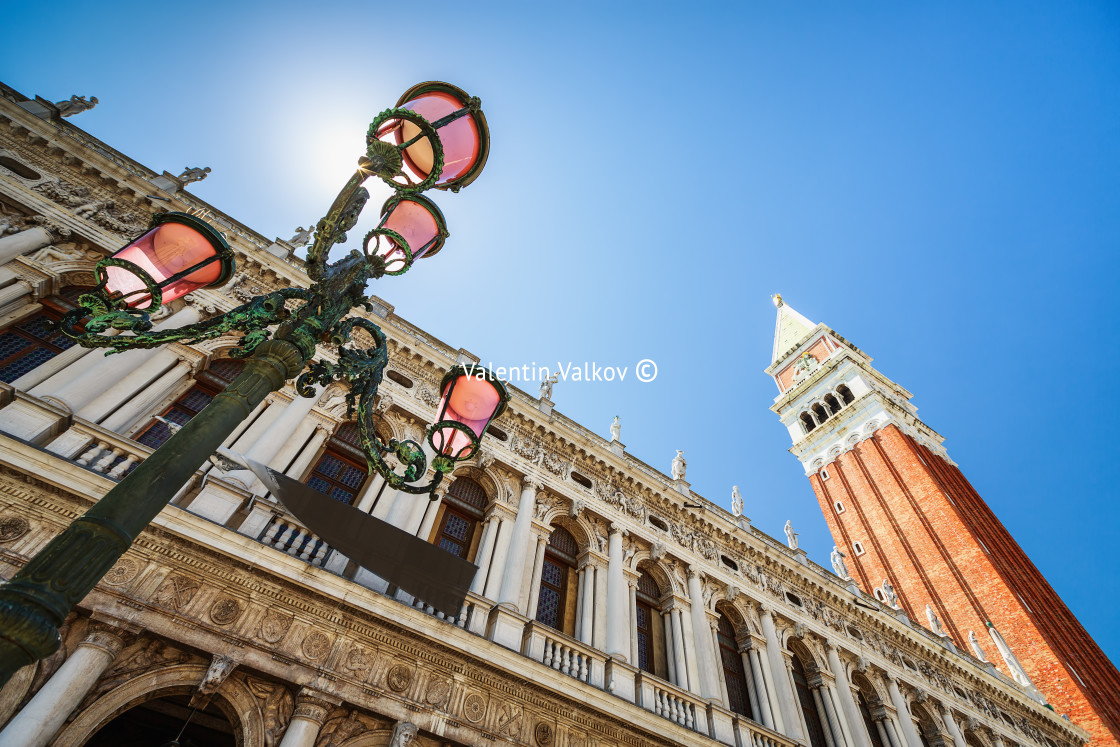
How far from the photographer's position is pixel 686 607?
12.7m

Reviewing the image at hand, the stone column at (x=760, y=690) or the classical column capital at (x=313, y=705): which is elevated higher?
the stone column at (x=760, y=690)

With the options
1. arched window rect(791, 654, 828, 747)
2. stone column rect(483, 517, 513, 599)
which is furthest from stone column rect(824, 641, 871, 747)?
stone column rect(483, 517, 513, 599)

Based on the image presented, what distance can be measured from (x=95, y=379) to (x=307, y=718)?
605 centimetres

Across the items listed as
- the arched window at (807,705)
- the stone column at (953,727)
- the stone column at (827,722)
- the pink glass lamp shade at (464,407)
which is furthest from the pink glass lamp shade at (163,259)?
the stone column at (953,727)

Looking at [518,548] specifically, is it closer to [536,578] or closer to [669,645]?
[536,578]

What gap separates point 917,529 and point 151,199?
35.7 meters

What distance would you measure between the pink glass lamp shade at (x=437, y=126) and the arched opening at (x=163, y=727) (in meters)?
7.85

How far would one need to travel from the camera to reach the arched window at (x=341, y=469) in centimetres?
1012

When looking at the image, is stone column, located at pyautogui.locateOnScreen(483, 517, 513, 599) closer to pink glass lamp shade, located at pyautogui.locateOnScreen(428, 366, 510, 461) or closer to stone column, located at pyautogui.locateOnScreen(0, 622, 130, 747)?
stone column, located at pyautogui.locateOnScreen(0, 622, 130, 747)

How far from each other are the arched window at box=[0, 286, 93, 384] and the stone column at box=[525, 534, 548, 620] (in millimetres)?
8896

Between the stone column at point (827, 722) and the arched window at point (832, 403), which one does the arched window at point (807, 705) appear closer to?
the stone column at point (827, 722)

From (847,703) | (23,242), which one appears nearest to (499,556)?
(847,703)

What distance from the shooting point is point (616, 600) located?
11.3 metres

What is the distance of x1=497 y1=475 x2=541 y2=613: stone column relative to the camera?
9.91 meters
